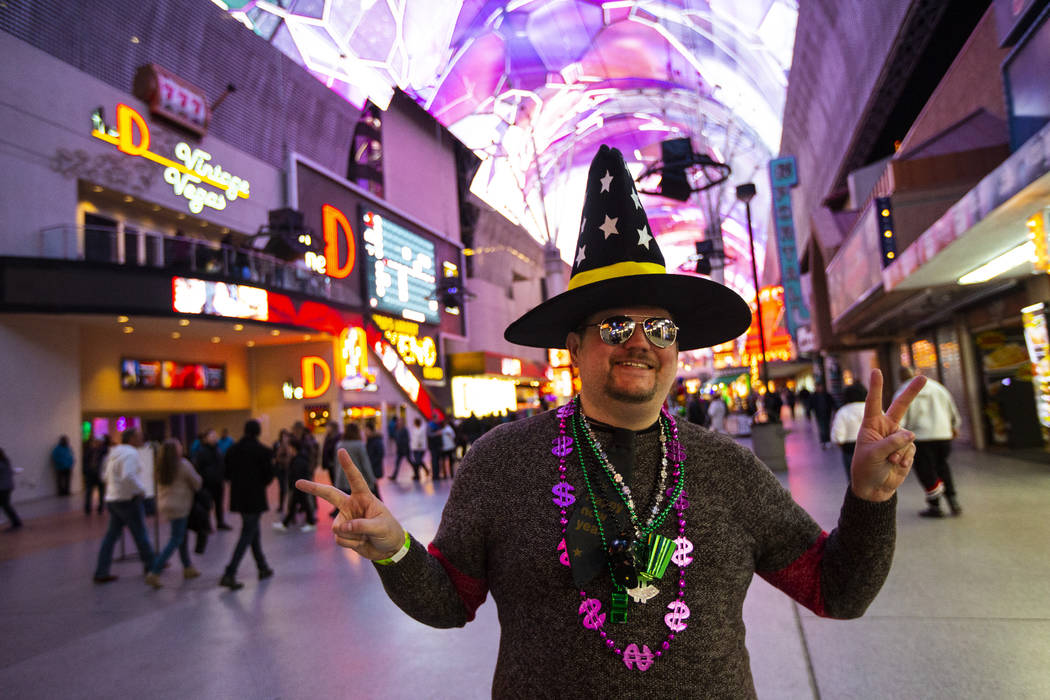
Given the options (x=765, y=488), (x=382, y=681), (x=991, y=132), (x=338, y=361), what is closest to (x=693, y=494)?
(x=765, y=488)

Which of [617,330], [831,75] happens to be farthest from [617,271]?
[831,75]

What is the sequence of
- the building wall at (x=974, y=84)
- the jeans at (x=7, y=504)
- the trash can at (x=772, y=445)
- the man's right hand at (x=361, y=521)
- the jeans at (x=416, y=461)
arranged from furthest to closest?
the jeans at (x=416, y=461), the trash can at (x=772, y=445), the jeans at (x=7, y=504), the building wall at (x=974, y=84), the man's right hand at (x=361, y=521)

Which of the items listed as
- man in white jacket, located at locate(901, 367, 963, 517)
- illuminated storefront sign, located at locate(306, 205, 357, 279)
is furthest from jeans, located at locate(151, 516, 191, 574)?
illuminated storefront sign, located at locate(306, 205, 357, 279)

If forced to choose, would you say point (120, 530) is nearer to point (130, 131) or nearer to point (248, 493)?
point (248, 493)

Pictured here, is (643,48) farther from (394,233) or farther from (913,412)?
(913,412)

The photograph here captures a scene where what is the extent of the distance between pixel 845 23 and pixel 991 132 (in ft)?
20.6

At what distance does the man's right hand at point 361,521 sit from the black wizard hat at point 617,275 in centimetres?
72

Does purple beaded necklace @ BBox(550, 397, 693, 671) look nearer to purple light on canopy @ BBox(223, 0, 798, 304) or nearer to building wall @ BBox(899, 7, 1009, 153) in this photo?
building wall @ BBox(899, 7, 1009, 153)

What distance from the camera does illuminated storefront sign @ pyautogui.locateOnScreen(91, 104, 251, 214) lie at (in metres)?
19.5

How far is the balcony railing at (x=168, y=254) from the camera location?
16.6 metres

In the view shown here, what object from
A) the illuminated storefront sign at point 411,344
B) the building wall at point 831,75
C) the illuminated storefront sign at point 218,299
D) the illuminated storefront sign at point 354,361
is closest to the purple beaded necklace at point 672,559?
the building wall at point 831,75

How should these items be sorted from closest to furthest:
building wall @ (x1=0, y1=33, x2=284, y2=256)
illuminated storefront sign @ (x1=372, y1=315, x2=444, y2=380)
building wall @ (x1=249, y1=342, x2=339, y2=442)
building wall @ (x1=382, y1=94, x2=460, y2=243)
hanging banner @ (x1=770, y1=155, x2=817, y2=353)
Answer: building wall @ (x1=0, y1=33, x2=284, y2=256)
building wall @ (x1=249, y1=342, x2=339, y2=442)
hanging banner @ (x1=770, y1=155, x2=817, y2=353)
illuminated storefront sign @ (x1=372, y1=315, x2=444, y2=380)
building wall @ (x1=382, y1=94, x2=460, y2=243)

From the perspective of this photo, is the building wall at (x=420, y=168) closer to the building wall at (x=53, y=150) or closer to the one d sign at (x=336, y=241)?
the one d sign at (x=336, y=241)

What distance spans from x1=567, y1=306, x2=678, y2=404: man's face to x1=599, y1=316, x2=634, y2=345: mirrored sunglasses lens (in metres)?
0.02
